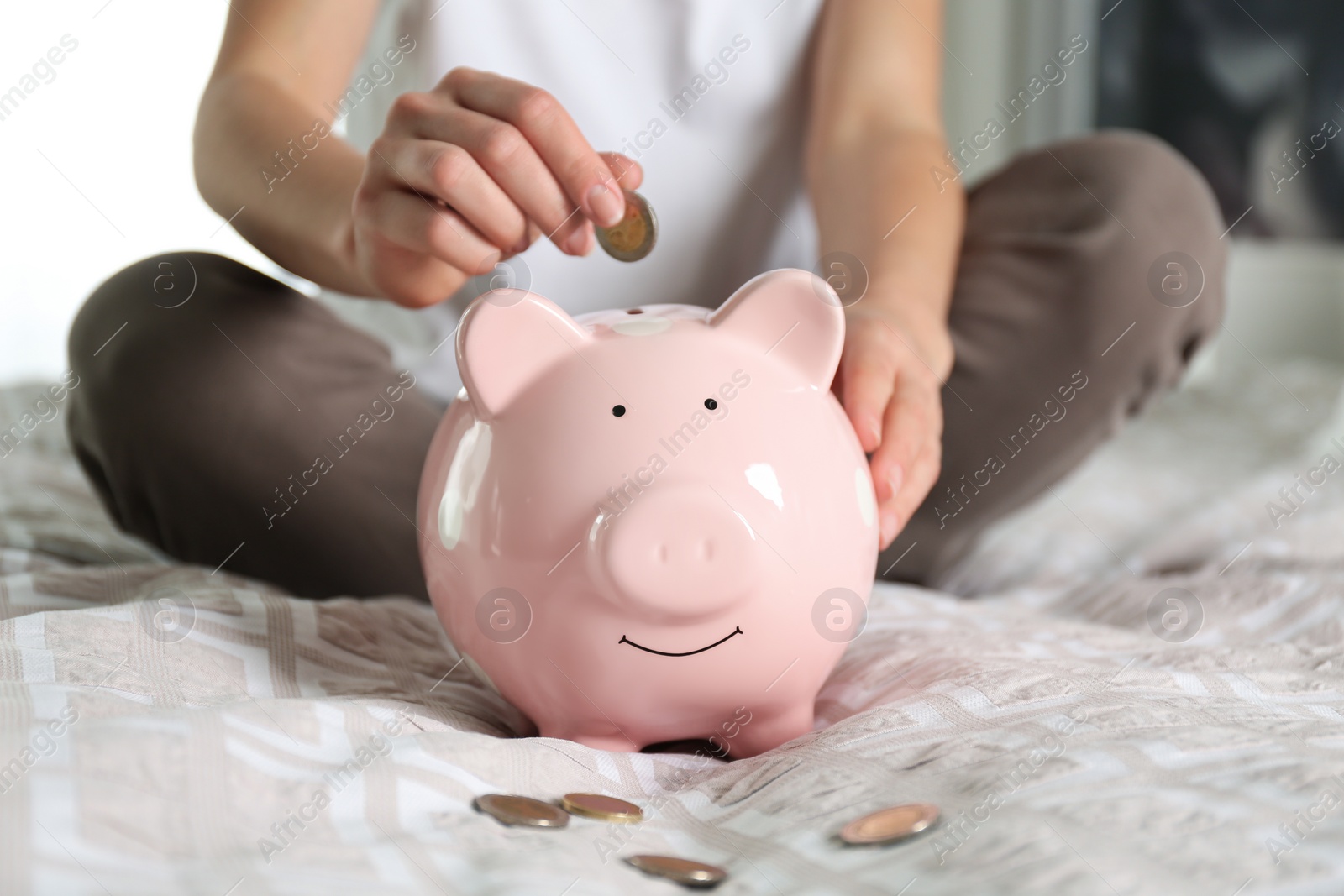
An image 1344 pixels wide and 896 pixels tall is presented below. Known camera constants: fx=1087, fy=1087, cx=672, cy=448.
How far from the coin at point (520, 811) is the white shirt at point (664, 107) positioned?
2.01 ft

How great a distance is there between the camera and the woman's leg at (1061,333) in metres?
0.88

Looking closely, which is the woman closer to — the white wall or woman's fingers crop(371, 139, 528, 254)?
woman's fingers crop(371, 139, 528, 254)

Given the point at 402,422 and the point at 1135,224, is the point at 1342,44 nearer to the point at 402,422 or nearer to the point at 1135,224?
the point at 1135,224

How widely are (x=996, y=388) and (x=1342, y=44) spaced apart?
1715 mm

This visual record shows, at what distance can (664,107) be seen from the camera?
3.56ft

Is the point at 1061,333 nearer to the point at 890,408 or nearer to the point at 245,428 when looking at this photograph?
the point at 890,408

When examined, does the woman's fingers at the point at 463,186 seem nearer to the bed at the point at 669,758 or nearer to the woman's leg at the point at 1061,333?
the bed at the point at 669,758

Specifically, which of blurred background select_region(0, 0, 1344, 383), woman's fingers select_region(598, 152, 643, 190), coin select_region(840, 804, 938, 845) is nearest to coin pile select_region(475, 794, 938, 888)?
coin select_region(840, 804, 938, 845)

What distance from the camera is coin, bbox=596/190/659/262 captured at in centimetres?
Answer: 57

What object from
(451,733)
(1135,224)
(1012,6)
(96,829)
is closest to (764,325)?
(451,733)

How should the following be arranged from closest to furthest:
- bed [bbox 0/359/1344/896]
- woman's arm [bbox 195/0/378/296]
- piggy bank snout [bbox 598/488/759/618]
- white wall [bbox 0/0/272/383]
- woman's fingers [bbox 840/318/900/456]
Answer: bed [bbox 0/359/1344/896] → piggy bank snout [bbox 598/488/759/618] → woman's fingers [bbox 840/318/900/456] → woman's arm [bbox 195/0/378/296] → white wall [bbox 0/0/272/383]

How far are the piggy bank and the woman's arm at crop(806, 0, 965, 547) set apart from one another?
66 mm

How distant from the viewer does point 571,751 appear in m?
0.50

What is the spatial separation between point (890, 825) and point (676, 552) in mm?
145
